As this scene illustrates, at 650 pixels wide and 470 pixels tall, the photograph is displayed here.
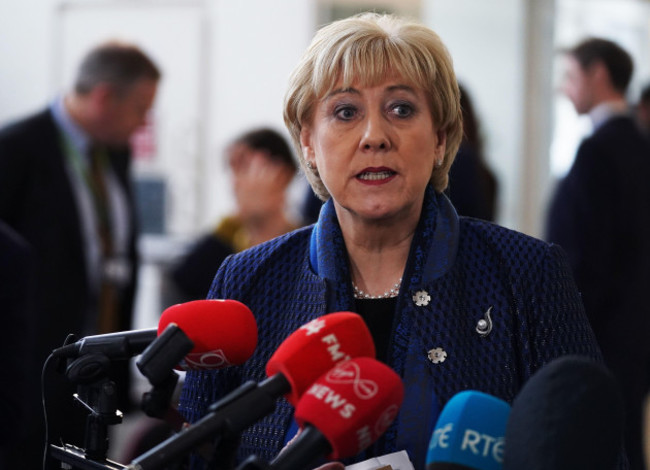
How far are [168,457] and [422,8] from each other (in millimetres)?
6205

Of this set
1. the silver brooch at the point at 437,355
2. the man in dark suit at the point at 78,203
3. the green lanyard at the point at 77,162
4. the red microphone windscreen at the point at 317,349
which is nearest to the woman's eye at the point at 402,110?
the silver brooch at the point at 437,355

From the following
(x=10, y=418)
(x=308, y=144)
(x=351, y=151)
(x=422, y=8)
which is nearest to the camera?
(x=351, y=151)

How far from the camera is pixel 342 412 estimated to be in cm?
116

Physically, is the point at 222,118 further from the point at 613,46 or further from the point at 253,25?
the point at 613,46

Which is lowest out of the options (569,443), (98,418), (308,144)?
(98,418)

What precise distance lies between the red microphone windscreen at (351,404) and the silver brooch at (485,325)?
43cm

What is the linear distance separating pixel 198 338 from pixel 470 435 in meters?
0.42

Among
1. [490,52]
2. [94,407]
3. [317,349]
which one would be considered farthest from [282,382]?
[490,52]

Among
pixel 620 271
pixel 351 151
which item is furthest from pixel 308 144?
pixel 620 271

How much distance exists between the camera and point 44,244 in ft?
11.5

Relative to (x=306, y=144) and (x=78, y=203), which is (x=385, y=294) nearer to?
(x=306, y=144)

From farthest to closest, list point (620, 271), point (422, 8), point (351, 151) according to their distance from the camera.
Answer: point (422, 8)
point (620, 271)
point (351, 151)

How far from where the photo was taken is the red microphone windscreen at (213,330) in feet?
Answer: 4.56

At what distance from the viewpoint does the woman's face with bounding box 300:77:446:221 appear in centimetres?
171
